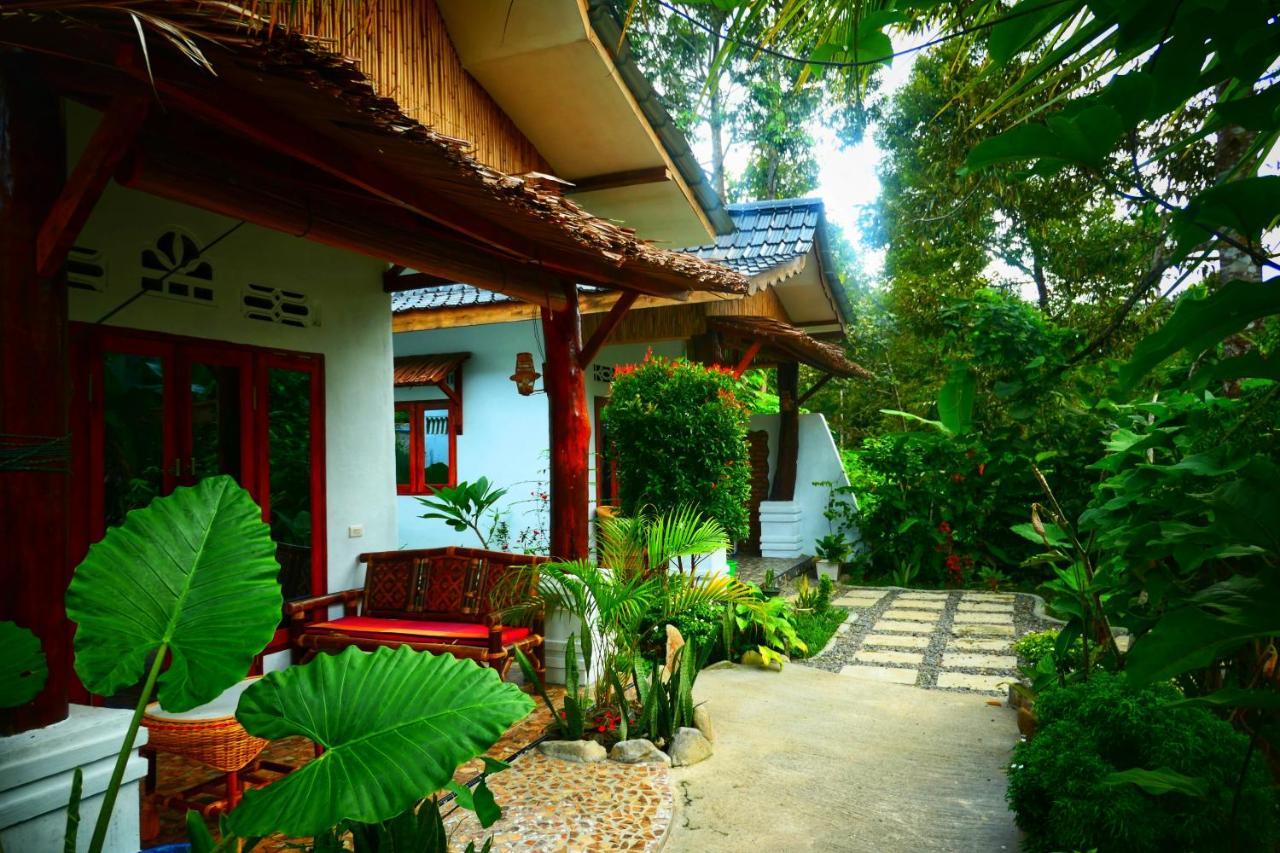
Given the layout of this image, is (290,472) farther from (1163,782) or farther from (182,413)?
(1163,782)

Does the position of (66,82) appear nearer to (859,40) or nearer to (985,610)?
(859,40)

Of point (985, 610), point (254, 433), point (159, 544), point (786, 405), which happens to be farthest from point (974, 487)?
point (159, 544)

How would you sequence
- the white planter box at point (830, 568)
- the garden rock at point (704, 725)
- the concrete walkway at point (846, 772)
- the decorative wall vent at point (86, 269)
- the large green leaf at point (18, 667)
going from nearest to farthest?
1. the large green leaf at point (18, 667)
2. the concrete walkway at point (846, 772)
3. the decorative wall vent at point (86, 269)
4. the garden rock at point (704, 725)
5. the white planter box at point (830, 568)

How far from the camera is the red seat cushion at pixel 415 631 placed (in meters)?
4.94

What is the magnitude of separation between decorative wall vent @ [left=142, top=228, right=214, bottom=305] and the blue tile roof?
11.1 ft

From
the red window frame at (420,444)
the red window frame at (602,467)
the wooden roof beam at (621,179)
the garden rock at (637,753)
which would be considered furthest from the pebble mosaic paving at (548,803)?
the red window frame at (420,444)

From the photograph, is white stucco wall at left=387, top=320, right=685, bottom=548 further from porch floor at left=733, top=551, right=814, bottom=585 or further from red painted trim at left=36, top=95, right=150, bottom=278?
red painted trim at left=36, top=95, right=150, bottom=278

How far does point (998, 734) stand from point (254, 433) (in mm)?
4740

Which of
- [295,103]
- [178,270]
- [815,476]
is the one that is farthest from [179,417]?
[815,476]

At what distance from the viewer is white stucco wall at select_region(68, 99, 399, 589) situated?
4.22 meters

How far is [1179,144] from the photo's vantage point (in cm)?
84

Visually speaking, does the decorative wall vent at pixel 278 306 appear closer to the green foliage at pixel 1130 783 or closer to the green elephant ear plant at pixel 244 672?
the green elephant ear plant at pixel 244 672

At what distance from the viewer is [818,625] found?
24.1ft

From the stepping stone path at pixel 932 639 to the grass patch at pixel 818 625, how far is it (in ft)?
0.29
